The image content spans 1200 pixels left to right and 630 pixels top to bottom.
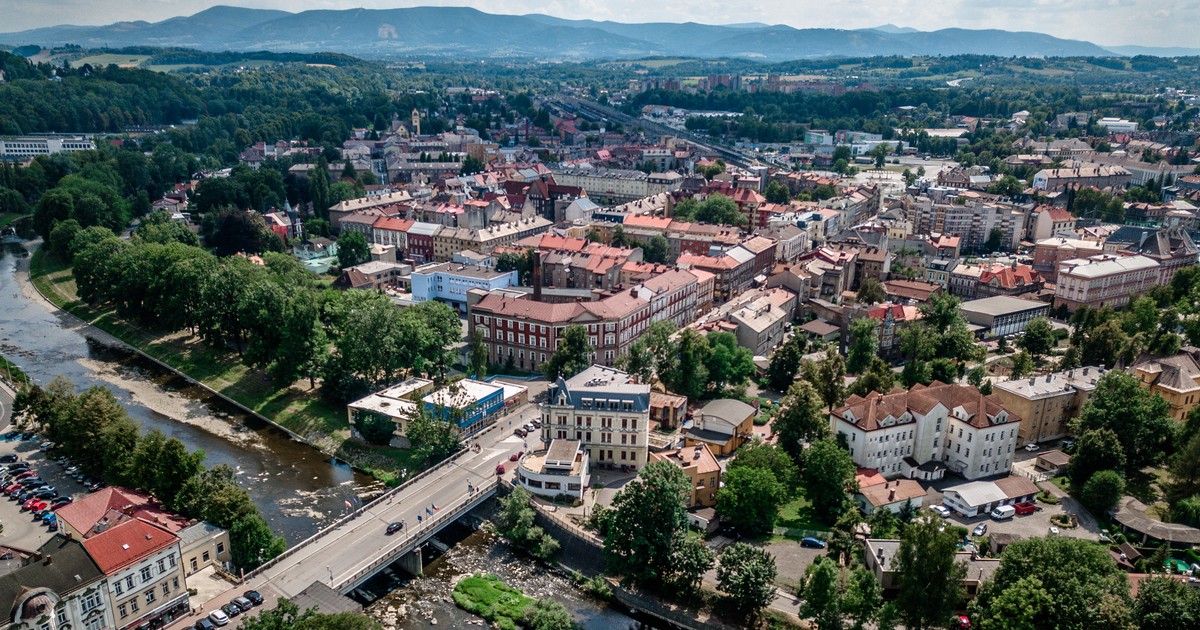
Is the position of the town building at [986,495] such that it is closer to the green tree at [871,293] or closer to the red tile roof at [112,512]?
the green tree at [871,293]

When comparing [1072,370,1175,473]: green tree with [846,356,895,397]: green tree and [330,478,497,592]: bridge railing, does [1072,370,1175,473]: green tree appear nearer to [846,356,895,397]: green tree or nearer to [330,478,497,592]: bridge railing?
[846,356,895,397]: green tree

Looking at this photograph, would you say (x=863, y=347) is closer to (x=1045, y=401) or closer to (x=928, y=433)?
(x=1045, y=401)

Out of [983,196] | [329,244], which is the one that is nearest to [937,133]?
[983,196]

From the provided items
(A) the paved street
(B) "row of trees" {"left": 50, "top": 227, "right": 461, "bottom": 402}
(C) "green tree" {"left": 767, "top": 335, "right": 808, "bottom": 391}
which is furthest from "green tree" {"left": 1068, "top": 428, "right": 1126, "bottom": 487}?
(B) "row of trees" {"left": 50, "top": 227, "right": 461, "bottom": 402}

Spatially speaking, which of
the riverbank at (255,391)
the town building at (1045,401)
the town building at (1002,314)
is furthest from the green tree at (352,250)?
the town building at (1045,401)

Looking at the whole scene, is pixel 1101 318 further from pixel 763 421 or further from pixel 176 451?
pixel 176 451

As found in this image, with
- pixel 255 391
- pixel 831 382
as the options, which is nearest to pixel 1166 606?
pixel 831 382
